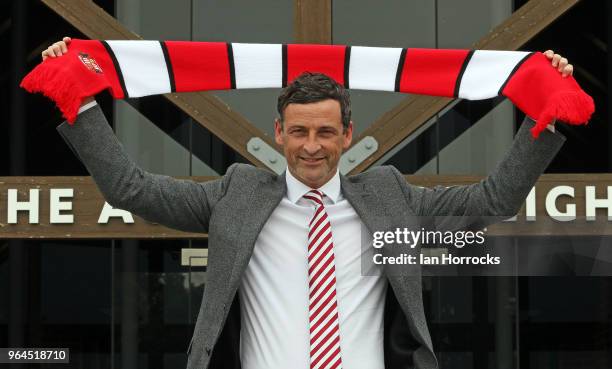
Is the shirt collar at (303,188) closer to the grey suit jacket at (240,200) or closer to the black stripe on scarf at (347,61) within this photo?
the grey suit jacket at (240,200)

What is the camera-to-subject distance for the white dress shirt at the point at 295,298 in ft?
8.76

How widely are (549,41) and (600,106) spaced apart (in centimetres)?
73

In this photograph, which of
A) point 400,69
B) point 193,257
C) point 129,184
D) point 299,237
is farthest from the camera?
point 193,257

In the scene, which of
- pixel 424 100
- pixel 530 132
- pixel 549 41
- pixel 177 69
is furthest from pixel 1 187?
pixel 530 132

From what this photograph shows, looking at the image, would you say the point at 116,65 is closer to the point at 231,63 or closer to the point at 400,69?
the point at 231,63

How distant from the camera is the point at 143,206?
106 inches

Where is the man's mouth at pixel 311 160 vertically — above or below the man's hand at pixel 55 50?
below

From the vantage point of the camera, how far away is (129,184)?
104 inches

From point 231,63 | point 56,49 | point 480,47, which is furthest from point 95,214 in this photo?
point 56,49

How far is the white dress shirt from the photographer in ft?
8.76

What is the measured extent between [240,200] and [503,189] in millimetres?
722

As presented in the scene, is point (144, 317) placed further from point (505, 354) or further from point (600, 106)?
point (600, 106)

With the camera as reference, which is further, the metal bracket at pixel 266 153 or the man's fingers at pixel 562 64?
the metal bracket at pixel 266 153

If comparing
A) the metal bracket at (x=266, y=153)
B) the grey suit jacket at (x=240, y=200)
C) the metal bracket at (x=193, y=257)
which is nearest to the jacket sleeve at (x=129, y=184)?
the grey suit jacket at (x=240, y=200)
